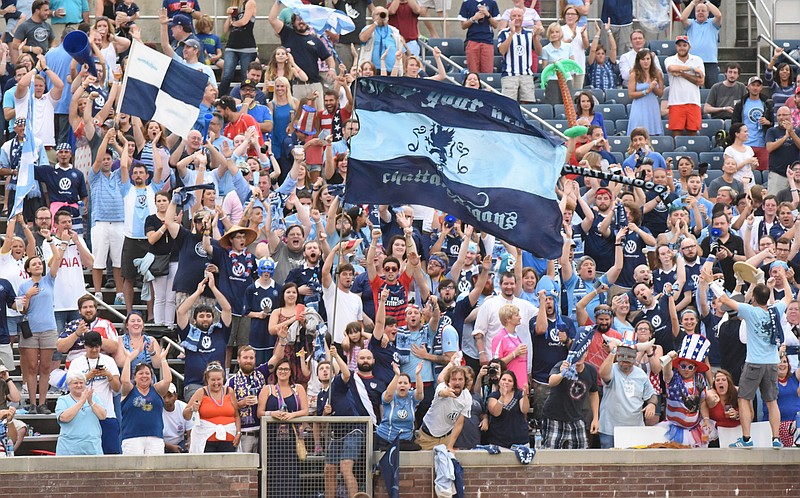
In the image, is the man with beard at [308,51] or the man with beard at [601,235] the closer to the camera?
the man with beard at [601,235]

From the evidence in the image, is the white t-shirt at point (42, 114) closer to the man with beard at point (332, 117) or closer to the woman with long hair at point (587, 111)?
the man with beard at point (332, 117)

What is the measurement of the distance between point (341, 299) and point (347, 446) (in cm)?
207

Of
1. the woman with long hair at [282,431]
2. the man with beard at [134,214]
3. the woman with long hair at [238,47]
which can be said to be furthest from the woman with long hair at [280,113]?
the woman with long hair at [282,431]

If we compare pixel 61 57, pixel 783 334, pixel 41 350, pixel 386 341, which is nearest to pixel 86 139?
pixel 61 57

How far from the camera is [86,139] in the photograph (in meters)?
23.6

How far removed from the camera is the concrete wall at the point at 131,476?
744 inches

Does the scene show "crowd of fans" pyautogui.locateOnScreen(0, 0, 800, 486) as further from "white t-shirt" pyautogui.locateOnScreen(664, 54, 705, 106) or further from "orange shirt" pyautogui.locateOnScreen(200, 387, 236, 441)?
"white t-shirt" pyautogui.locateOnScreen(664, 54, 705, 106)

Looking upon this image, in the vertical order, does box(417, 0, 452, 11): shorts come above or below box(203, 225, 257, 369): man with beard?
above

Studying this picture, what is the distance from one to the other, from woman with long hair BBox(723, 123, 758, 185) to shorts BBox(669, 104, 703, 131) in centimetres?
77

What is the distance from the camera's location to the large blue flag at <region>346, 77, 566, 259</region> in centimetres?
1898

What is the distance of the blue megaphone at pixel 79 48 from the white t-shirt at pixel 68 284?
3.80m

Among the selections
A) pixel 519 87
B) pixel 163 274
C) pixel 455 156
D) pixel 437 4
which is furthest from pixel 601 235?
pixel 437 4

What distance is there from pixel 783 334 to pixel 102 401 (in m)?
7.53

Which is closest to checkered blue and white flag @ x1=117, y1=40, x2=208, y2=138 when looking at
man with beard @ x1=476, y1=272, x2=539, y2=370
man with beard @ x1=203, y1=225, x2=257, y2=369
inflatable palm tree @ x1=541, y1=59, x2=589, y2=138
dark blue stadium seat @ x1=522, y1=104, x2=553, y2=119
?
man with beard @ x1=203, y1=225, x2=257, y2=369
